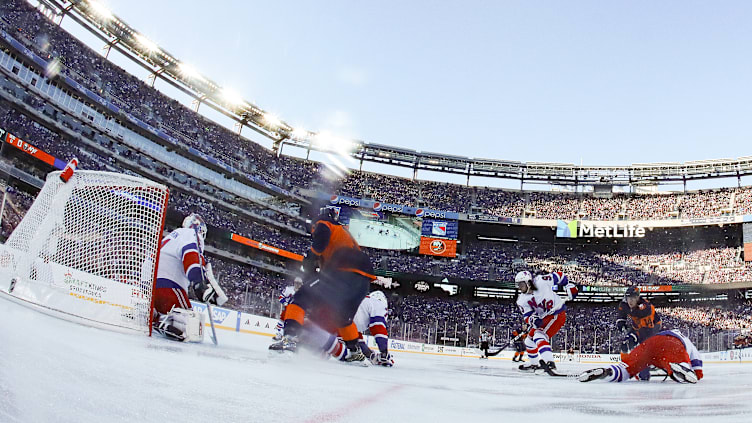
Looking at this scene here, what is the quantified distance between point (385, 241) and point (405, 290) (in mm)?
5180

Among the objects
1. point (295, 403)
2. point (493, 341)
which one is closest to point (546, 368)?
point (295, 403)

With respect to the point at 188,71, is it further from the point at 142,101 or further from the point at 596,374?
the point at 596,374

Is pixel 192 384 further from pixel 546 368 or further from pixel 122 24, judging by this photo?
pixel 122 24

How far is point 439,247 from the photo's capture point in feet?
145

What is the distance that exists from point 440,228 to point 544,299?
35.4 m

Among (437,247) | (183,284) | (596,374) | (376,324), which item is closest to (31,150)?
(183,284)

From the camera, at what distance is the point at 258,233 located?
39.3m

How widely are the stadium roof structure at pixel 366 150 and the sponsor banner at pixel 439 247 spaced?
8.36 m

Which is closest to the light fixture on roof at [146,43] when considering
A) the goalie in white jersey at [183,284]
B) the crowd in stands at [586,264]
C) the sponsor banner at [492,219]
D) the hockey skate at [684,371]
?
the crowd in stands at [586,264]

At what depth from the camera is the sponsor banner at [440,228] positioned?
146ft

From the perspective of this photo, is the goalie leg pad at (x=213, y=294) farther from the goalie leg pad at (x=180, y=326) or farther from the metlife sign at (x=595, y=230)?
the metlife sign at (x=595, y=230)

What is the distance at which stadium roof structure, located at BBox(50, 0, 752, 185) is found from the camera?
3612cm

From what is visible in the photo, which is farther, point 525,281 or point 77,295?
point 525,281

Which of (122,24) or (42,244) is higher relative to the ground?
(122,24)
